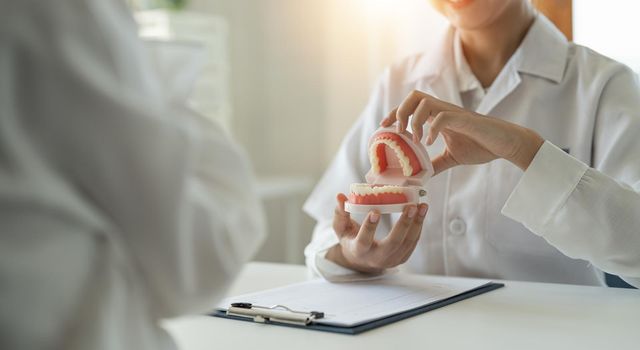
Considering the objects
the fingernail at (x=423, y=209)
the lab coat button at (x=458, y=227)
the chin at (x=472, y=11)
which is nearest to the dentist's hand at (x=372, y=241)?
the fingernail at (x=423, y=209)

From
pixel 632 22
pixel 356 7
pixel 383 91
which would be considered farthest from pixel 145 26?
pixel 632 22

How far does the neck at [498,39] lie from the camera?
1.77 meters

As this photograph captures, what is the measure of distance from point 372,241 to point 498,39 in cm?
63

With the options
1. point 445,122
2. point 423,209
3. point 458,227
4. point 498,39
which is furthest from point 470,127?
point 498,39

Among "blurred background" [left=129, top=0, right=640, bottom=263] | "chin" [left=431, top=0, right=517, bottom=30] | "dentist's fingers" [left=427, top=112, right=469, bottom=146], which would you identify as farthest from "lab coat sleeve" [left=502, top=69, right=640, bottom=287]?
"blurred background" [left=129, top=0, right=640, bottom=263]

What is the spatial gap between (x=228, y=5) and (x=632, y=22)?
2.26 m

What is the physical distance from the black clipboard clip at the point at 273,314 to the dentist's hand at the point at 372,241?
23 cm

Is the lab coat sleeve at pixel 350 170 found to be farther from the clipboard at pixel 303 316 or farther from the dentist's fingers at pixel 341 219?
the clipboard at pixel 303 316

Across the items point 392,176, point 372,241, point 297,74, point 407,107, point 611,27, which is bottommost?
point 372,241

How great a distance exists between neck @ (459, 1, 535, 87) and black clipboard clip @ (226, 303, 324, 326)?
0.83 meters

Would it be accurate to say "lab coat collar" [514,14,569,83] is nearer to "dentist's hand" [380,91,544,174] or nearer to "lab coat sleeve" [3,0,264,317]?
"dentist's hand" [380,91,544,174]

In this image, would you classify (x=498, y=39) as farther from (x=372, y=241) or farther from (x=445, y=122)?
(x=372, y=241)

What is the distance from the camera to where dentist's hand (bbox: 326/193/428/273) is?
1.37 m

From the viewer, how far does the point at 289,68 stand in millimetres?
3824
